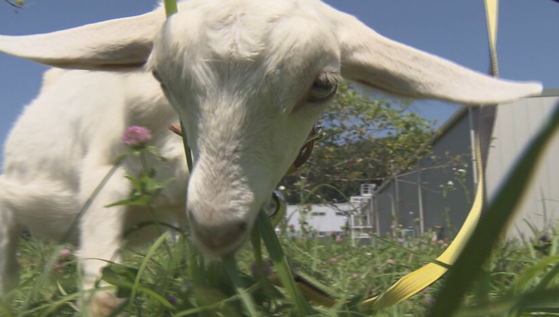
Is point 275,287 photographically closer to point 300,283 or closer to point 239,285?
point 300,283

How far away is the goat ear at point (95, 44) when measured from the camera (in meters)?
1.90

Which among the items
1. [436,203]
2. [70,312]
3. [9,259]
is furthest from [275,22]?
[436,203]

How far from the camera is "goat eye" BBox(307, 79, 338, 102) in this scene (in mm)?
1719

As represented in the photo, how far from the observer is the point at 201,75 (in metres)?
1.60

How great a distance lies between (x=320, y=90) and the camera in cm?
173

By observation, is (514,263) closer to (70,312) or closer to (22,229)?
(70,312)

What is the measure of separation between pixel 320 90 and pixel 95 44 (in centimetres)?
85

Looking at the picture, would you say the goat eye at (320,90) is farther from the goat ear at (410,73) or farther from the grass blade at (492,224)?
the grass blade at (492,224)

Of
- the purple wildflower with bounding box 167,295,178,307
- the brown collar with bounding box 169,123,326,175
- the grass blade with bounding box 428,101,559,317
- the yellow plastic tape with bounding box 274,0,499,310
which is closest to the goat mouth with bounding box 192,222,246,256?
the purple wildflower with bounding box 167,295,178,307

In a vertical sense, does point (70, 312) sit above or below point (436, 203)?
below

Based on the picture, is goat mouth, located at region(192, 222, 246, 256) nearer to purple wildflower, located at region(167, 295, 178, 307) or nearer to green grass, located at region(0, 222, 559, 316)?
green grass, located at region(0, 222, 559, 316)

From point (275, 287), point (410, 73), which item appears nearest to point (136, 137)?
point (275, 287)

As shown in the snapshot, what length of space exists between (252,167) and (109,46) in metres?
0.84

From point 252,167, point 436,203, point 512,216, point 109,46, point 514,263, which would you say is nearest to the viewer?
point 512,216
